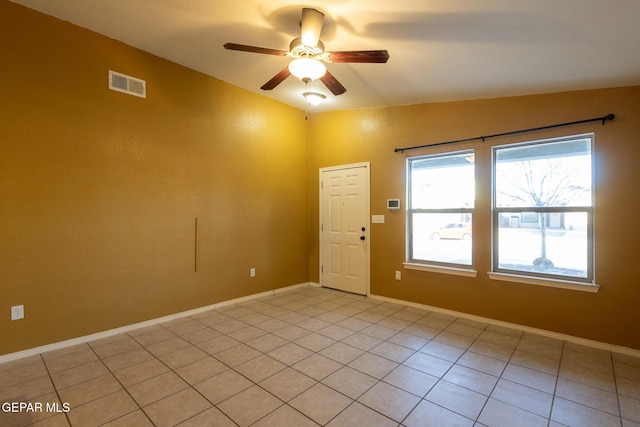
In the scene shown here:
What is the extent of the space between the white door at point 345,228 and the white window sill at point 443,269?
2.44 ft

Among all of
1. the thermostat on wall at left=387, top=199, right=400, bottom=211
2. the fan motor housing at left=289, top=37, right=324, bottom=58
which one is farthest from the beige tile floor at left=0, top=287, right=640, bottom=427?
the fan motor housing at left=289, top=37, right=324, bottom=58

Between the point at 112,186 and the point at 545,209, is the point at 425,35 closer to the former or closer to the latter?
the point at 545,209

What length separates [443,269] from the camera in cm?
384

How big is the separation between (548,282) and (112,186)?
15.7 ft

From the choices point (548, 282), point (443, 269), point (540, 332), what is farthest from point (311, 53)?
point (540, 332)

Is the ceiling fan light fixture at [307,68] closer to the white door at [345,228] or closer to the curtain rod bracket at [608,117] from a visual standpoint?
the white door at [345,228]

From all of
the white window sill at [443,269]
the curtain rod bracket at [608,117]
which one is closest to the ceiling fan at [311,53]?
the curtain rod bracket at [608,117]

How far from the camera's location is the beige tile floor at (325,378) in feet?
6.28

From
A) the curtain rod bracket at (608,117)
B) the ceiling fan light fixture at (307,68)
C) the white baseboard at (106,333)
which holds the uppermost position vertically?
the ceiling fan light fixture at (307,68)

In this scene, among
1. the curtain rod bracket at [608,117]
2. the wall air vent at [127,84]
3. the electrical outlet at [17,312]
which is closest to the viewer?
the electrical outlet at [17,312]

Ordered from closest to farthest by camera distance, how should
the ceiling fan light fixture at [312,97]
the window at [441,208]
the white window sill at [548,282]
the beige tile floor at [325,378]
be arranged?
the beige tile floor at [325,378] → the white window sill at [548,282] → the ceiling fan light fixture at [312,97] → the window at [441,208]

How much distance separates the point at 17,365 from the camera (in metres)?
2.49

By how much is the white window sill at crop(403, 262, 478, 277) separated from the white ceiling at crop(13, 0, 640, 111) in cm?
214

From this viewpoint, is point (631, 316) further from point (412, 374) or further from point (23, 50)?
point (23, 50)
